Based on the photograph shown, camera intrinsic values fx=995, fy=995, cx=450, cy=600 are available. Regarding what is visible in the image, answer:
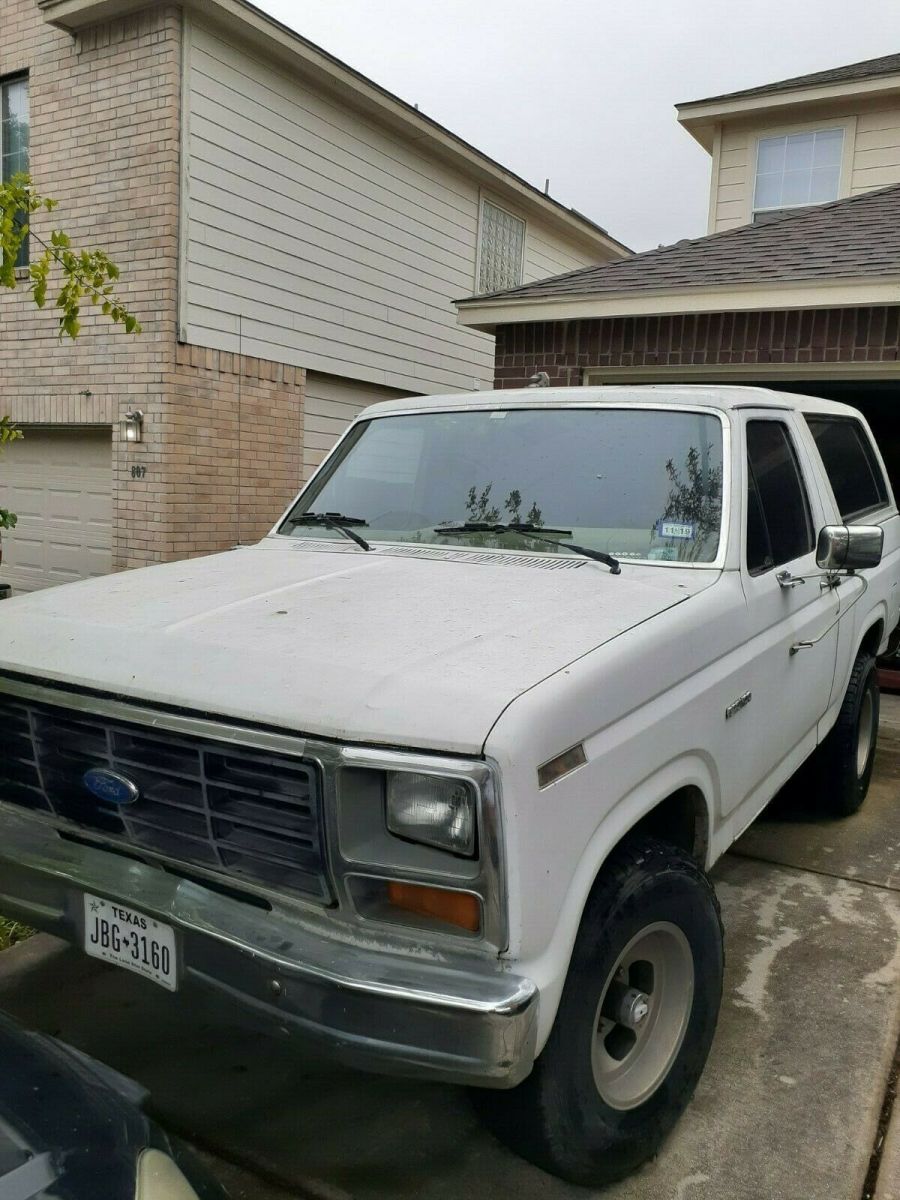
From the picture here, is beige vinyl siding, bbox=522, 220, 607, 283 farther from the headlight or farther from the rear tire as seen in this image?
the headlight

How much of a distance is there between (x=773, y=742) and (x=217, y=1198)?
2.37 metres

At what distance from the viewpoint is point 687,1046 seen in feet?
8.41

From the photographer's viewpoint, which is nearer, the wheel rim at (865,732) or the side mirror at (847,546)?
the side mirror at (847,546)

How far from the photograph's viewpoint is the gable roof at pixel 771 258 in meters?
7.28

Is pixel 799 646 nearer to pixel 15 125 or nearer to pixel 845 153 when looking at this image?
pixel 15 125

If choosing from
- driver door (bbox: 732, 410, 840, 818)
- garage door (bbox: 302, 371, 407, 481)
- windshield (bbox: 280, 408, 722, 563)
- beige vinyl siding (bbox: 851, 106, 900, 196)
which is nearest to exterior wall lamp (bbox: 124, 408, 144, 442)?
garage door (bbox: 302, 371, 407, 481)

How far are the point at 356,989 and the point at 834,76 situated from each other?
40.3 feet

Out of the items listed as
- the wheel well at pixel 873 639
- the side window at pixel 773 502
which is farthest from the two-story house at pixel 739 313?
the side window at pixel 773 502

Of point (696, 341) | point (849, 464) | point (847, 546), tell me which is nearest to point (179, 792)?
point (847, 546)

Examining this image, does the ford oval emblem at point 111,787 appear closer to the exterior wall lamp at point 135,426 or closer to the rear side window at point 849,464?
the rear side window at point 849,464

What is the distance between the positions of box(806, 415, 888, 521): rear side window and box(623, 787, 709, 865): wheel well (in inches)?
85.4

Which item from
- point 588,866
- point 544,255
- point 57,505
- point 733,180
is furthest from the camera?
point 544,255

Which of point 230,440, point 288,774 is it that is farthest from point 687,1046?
point 230,440

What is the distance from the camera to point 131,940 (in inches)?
89.5
